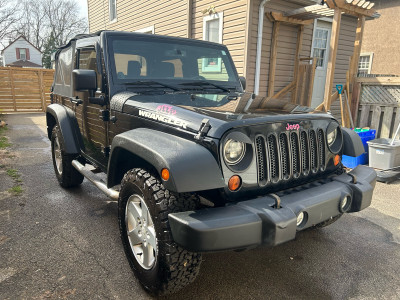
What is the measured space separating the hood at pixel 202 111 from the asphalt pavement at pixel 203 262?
123 cm

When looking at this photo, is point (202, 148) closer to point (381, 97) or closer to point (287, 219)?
point (287, 219)

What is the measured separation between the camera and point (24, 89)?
549 inches

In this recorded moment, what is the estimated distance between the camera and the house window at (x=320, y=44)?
29.5ft

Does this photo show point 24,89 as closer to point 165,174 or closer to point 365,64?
point 165,174

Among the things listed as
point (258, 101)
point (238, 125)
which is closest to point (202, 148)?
point (238, 125)

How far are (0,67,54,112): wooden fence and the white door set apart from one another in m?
11.5

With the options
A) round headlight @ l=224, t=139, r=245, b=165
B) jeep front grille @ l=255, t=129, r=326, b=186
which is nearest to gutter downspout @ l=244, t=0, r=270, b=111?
jeep front grille @ l=255, t=129, r=326, b=186

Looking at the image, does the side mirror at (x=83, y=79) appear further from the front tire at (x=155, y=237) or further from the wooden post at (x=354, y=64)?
the wooden post at (x=354, y=64)

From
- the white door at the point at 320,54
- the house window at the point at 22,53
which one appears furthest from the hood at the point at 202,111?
the house window at the point at 22,53

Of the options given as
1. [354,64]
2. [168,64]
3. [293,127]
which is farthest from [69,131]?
[354,64]

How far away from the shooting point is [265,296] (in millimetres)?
2230

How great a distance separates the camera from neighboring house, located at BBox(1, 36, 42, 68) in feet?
125

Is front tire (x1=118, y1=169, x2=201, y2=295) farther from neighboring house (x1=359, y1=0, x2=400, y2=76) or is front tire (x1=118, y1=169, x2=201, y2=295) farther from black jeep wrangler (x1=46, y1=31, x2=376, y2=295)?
neighboring house (x1=359, y1=0, x2=400, y2=76)

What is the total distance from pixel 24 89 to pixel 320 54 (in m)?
12.4
